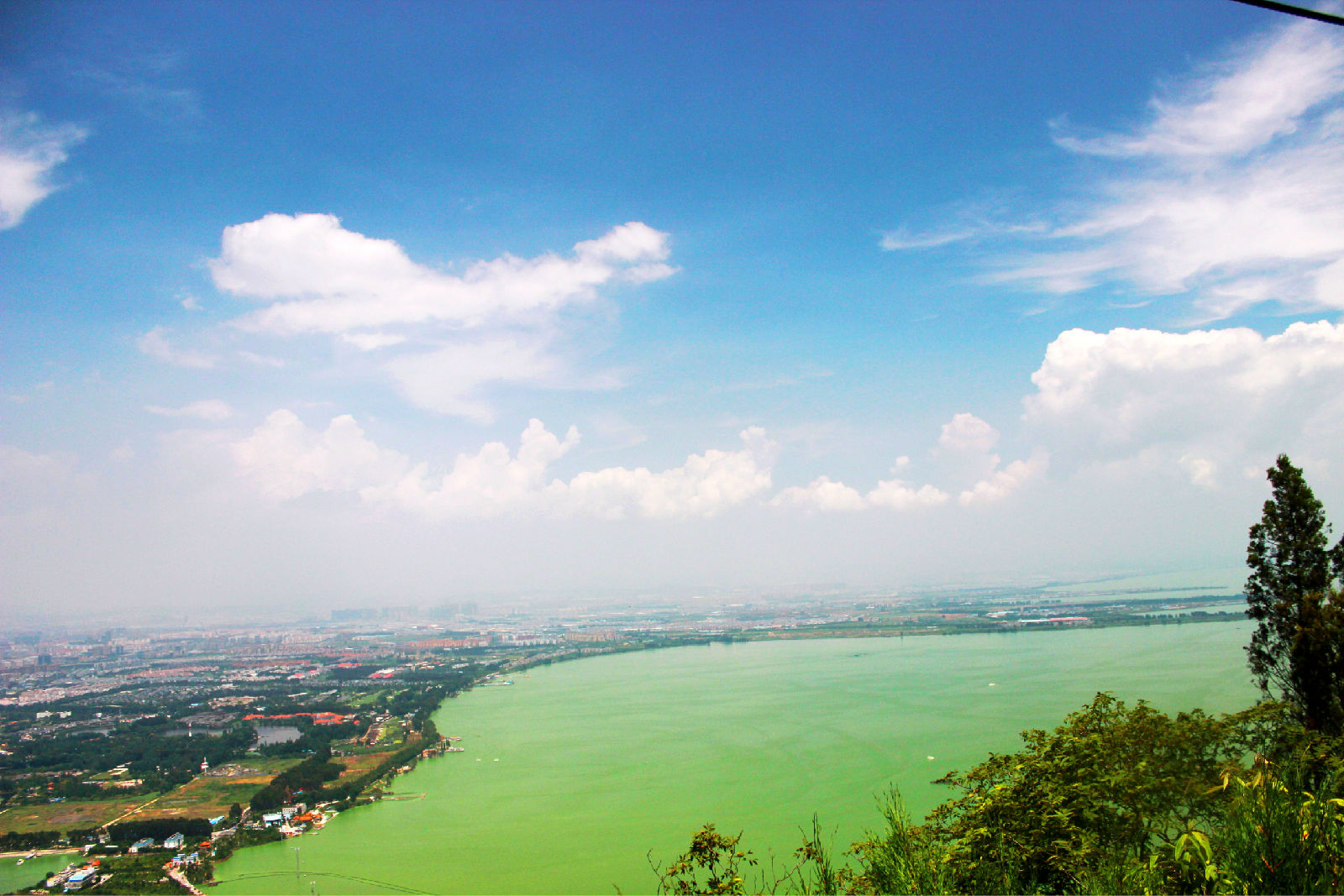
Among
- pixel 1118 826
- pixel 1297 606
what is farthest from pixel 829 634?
pixel 1118 826

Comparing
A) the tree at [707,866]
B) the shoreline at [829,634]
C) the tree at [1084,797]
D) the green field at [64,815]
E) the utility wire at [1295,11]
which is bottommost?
the shoreline at [829,634]

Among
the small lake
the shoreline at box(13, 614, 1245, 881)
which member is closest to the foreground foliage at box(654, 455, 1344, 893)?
the small lake

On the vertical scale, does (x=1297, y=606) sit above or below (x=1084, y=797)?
above

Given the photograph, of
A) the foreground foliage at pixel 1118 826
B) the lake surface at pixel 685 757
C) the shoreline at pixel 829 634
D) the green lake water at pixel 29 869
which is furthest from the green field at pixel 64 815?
the foreground foliage at pixel 1118 826

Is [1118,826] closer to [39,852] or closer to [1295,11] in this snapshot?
[1295,11]

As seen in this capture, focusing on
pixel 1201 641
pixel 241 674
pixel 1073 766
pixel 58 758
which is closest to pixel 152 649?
pixel 241 674

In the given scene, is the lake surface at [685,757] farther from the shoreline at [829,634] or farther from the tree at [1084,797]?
the shoreline at [829,634]

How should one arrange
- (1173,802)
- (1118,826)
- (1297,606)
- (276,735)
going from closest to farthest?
(1118,826) < (1173,802) < (1297,606) < (276,735)
